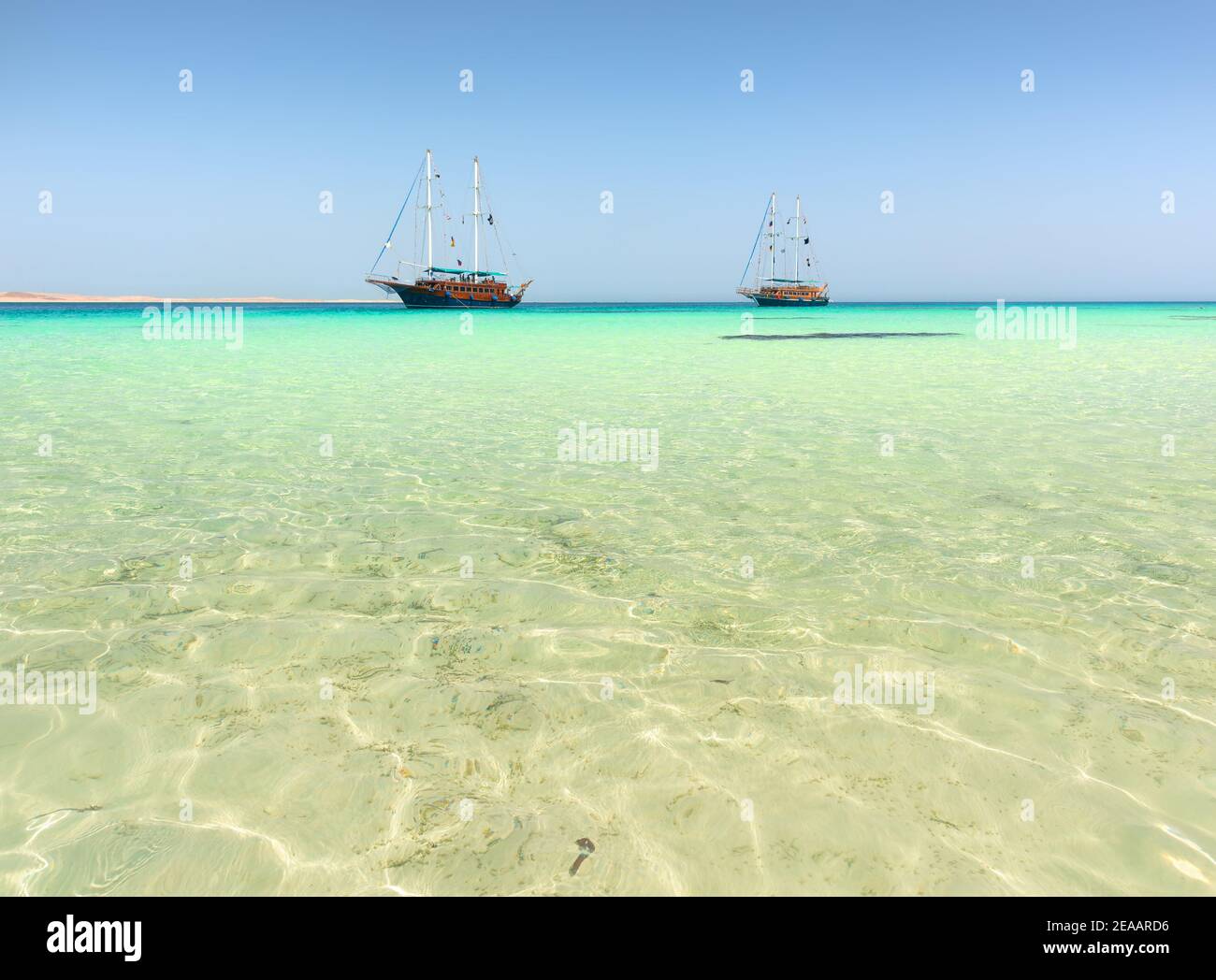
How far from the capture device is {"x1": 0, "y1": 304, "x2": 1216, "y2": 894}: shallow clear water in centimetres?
311

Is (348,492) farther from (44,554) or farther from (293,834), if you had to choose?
(293,834)

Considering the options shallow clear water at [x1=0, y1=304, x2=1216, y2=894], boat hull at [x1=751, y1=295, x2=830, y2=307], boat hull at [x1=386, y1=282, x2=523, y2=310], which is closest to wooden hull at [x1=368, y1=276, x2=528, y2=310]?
boat hull at [x1=386, y1=282, x2=523, y2=310]

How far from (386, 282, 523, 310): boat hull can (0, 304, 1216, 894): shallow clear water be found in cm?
9466

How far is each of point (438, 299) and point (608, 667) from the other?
10355cm

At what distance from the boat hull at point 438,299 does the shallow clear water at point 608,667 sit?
311ft

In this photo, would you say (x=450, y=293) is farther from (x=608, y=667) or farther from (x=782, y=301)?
(x=608, y=667)

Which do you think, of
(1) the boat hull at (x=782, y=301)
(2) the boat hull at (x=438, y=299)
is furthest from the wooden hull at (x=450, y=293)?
(1) the boat hull at (x=782, y=301)

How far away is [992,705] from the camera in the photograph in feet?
13.7

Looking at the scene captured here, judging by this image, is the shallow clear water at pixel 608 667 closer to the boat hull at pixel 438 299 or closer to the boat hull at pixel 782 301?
the boat hull at pixel 438 299

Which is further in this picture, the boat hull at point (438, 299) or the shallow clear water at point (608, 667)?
the boat hull at point (438, 299)

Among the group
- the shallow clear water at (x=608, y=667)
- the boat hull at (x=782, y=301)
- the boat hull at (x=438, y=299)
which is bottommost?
the shallow clear water at (x=608, y=667)

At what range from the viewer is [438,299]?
101 metres

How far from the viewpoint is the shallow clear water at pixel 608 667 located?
311cm
